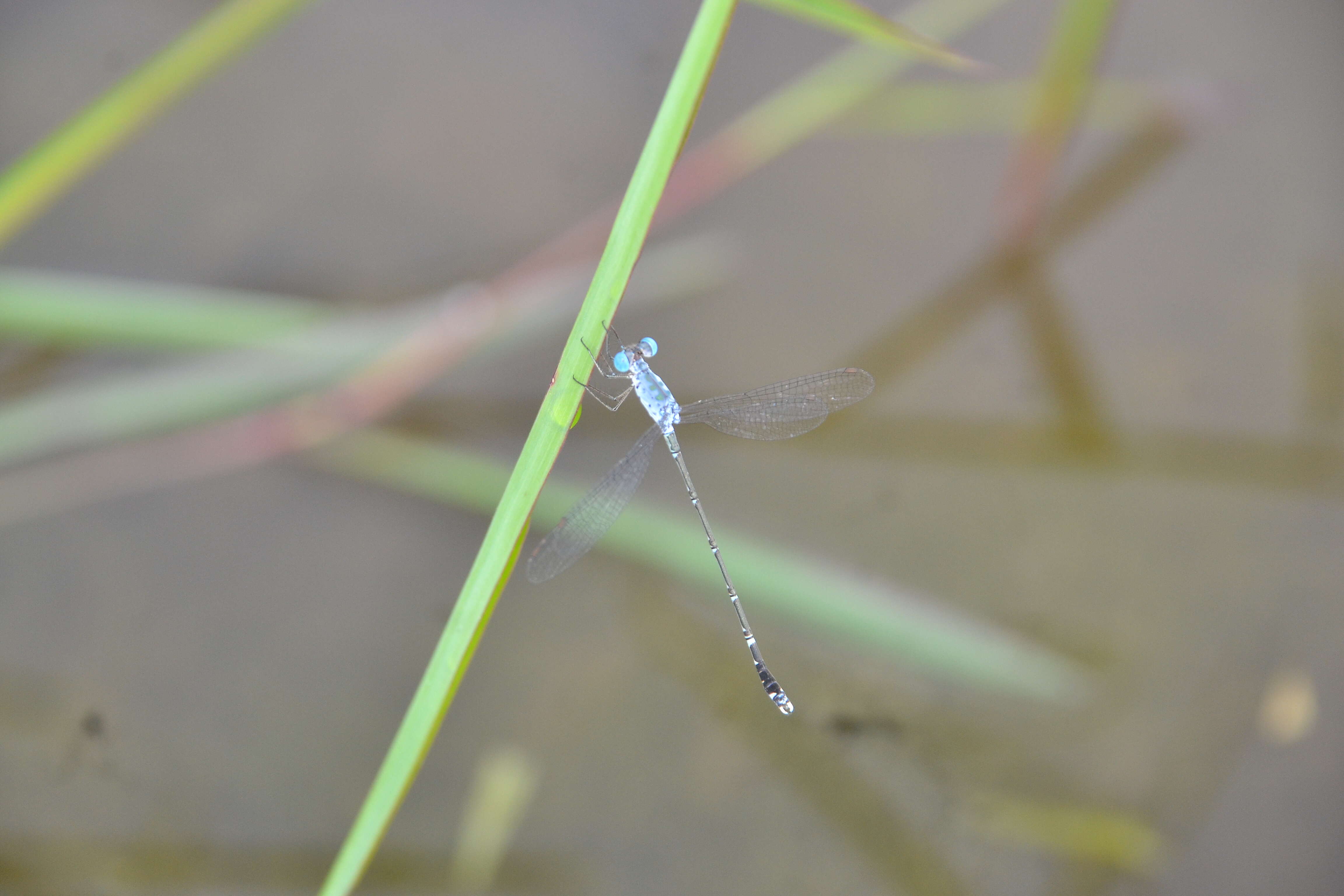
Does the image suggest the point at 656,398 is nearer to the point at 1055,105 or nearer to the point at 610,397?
the point at 610,397

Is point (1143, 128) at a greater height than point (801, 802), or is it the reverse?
point (1143, 128)

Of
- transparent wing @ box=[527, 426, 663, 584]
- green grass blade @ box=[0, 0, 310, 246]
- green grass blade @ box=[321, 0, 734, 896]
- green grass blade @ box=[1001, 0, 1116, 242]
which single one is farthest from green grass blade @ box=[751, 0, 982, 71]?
transparent wing @ box=[527, 426, 663, 584]

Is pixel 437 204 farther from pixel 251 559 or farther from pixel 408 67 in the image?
pixel 251 559

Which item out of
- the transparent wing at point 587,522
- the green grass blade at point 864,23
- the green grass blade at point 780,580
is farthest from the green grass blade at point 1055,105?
the transparent wing at point 587,522

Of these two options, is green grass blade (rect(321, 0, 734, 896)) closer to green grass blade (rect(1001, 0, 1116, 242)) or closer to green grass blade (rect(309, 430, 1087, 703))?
green grass blade (rect(309, 430, 1087, 703))

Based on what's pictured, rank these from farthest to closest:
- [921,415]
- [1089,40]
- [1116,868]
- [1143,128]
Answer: [1143,128]
[921,415]
[1116,868]
[1089,40]

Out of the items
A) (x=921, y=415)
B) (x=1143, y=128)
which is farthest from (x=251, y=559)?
(x=1143, y=128)

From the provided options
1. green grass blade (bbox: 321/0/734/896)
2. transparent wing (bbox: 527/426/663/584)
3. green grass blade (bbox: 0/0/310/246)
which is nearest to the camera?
green grass blade (bbox: 321/0/734/896)

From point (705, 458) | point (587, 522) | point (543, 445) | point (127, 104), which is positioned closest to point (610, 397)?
point (587, 522)
